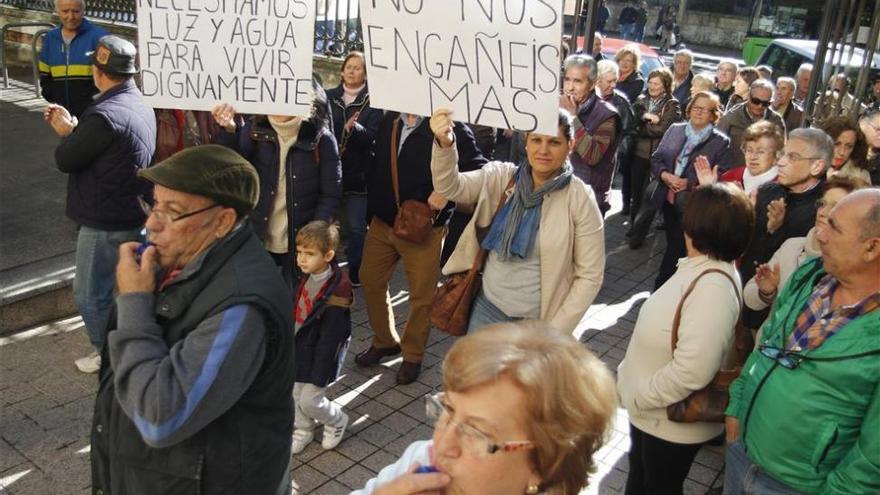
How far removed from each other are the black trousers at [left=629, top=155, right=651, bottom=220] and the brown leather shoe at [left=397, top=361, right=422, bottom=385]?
13.9ft

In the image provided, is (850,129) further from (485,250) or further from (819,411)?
(819,411)

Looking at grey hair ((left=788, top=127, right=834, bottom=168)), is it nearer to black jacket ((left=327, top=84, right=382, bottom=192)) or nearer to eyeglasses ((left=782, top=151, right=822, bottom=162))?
eyeglasses ((left=782, top=151, right=822, bottom=162))

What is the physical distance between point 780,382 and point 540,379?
1303 mm

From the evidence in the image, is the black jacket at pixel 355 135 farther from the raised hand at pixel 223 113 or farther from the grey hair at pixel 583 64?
the raised hand at pixel 223 113

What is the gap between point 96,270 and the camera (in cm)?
428

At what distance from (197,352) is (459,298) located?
1.75 metres


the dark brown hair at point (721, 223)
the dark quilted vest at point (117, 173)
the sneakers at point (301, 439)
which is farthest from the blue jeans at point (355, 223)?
the dark brown hair at point (721, 223)

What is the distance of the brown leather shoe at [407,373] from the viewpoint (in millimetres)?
4695

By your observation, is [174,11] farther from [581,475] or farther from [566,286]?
[581,475]

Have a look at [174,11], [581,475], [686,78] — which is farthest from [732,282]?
[686,78]

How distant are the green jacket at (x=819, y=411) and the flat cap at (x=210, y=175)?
1780mm

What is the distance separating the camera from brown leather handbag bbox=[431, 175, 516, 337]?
3547 mm

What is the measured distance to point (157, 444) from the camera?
77.0 inches

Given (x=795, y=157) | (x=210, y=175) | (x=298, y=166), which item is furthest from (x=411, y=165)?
(x=210, y=175)
